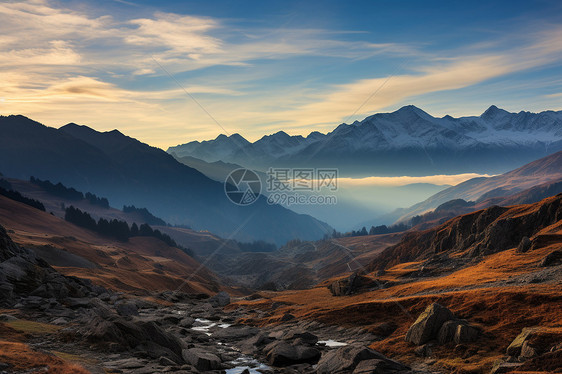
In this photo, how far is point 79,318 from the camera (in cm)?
5212

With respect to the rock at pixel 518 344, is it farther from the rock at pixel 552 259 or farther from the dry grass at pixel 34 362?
the rock at pixel 552 259

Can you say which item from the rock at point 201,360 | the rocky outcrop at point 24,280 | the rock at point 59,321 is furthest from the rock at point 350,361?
the rocky outcrop at point 24,280

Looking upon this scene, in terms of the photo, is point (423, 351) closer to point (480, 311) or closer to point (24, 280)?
point (480, 311)

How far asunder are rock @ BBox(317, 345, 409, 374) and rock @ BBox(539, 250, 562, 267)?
136 feet

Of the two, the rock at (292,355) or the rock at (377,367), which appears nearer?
the rock at (377,367)

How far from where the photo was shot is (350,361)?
117ft

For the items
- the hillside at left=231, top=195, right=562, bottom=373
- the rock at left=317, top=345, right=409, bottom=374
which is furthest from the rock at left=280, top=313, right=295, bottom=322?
the rock at left=317, top=345, right=409, bottom=374

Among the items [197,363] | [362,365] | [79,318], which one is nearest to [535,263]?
[362,365]

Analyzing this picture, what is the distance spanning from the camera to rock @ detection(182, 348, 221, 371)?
3981cm

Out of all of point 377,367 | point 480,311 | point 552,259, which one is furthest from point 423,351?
point 552,259

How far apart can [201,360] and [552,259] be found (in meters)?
55.6

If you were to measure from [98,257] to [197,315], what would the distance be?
114 m

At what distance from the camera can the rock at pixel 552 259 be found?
2471 inches

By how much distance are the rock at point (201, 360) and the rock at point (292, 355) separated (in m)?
6.32
